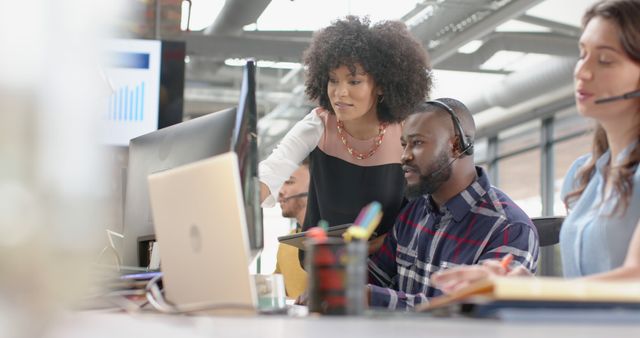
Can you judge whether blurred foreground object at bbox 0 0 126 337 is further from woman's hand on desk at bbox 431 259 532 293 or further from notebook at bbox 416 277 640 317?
woman's hand on desk at bbox 431 259 532 293

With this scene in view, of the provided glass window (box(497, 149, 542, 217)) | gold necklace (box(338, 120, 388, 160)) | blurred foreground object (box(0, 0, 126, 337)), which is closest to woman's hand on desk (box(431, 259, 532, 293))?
blurred foreground object (box(0, 0, 126, 337))

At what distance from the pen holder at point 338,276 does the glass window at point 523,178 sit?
399 inches

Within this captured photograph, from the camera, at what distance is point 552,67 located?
7.90m

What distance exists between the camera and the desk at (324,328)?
0.74 m

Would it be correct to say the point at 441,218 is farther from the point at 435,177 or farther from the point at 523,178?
the point at 523,178

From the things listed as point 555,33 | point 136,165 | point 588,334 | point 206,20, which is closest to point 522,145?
point 555,33

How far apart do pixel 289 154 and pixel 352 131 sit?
0.76 feet

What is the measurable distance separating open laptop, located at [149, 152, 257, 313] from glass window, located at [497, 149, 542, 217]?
10.0 meters

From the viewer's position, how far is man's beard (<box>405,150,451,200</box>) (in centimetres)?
236

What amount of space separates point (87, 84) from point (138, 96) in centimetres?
375

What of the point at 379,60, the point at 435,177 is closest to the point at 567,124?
the point at 379,60

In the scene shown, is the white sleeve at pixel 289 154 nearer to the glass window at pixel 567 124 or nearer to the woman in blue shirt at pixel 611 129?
the woman in blue shirt at pixel 611 129

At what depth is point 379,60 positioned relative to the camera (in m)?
2.95

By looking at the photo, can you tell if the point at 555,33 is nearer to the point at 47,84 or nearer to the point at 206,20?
the point at 206,20
